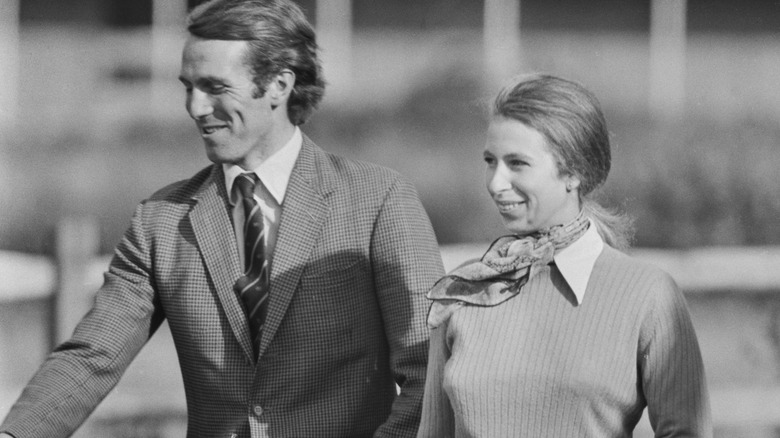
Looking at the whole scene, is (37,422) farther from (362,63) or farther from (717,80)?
(717,80)

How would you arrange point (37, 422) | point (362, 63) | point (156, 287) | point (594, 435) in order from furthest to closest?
point (362, 63), point (156, 287), point (37, 422), point (594, 435)

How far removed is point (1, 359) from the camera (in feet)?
15.5

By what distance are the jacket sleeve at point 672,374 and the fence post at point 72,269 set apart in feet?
10.4

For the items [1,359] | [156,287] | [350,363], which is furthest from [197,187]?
[1,359]

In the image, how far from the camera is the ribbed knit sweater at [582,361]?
1.90 m

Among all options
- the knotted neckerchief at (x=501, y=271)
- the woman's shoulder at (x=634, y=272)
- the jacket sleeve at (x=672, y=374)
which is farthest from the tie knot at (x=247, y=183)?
the jacket sleeve at (x=672, y=374)

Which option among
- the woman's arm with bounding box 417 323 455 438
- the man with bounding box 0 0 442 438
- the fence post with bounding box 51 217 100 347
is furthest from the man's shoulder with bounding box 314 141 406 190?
the fence post with bounding box 51 217 100 347

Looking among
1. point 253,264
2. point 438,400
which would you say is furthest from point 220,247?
point 438,400

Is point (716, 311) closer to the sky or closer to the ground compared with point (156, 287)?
closer to the ground

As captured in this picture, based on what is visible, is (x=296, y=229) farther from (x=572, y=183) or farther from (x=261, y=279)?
(x=572, y=183)

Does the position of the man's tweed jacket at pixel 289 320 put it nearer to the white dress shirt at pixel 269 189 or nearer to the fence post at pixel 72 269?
the white dress shirt at pixel 269 189

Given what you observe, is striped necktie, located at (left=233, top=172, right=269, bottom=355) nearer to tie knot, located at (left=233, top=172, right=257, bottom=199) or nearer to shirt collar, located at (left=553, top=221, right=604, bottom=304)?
tie knot, located at (left=233, top=172, right=257, bottom=199)

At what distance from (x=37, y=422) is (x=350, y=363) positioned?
65 centimetres

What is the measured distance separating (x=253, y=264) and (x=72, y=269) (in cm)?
240
